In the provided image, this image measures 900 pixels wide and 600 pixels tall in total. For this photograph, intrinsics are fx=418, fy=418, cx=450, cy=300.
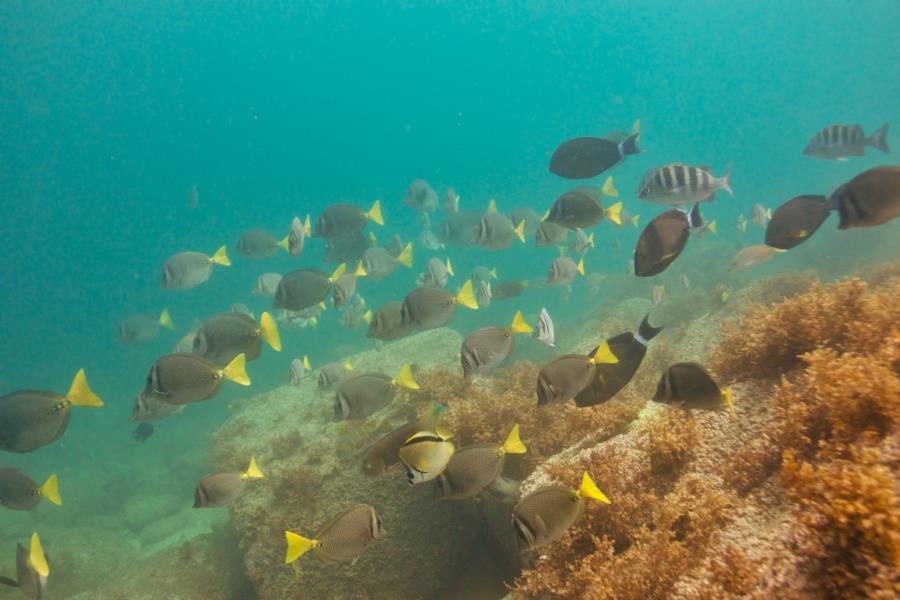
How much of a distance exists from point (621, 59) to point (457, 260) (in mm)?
106031

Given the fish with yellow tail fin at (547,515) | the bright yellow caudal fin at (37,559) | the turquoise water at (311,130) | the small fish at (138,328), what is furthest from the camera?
the turquoise water at (311,130)

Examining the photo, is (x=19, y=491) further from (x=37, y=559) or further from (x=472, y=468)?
(x=472, y=468)

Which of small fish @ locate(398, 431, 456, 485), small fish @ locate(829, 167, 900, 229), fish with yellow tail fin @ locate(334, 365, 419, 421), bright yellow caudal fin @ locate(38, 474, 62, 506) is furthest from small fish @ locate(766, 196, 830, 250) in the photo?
bright yellow caudal fin @ locate(38, 474, 62, 506)

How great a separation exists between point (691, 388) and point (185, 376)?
437 centimetres

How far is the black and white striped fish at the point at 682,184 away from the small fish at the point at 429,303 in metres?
2.46

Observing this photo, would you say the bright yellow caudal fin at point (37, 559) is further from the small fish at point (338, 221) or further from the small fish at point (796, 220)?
the small fish at point (796, 220)

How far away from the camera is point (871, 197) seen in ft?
10.8

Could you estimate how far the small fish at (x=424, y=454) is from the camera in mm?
2811

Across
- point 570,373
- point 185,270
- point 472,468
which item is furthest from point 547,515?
point 185,270

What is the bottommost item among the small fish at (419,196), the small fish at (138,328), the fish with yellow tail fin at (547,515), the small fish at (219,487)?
the small fish at (219,487)

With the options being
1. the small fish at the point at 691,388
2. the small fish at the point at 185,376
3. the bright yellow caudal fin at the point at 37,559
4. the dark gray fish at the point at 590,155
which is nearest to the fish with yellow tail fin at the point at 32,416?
the small fish at the point at 185,376

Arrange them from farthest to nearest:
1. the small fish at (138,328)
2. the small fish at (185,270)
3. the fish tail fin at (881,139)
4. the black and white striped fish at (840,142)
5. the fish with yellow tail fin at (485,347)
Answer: the small fish at (138,328)
the fish tail fin at (881,139)
the black and white striped fish at (840,142)
the small fish at (185,270)
the fish with yellow tail fin at (485,347)

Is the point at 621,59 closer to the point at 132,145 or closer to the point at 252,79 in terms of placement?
the point at 252,79

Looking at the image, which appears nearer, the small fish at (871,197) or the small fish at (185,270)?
the small fish at (871,197)
